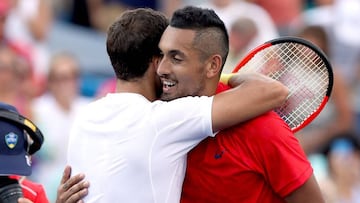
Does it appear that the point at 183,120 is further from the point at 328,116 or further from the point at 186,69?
the point at 328,116

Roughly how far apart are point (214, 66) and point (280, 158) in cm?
46

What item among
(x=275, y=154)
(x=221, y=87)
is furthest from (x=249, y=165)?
(x=221, y=87)

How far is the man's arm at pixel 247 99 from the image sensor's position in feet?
14.5

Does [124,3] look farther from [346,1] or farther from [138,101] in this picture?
[138,101]

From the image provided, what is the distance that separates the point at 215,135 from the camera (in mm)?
4535

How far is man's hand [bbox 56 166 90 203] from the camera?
456 centimetres

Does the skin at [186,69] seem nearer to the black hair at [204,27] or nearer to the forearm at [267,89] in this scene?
the black hair at [204,27]

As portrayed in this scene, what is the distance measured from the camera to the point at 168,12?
10.6 m

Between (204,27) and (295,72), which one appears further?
(295,72)

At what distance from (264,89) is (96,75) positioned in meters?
6.12

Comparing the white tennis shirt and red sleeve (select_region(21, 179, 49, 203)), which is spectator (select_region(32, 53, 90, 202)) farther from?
the white tennis shirt

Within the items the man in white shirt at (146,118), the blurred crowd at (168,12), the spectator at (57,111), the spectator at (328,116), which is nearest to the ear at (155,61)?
the man in white shirt at (146,118)

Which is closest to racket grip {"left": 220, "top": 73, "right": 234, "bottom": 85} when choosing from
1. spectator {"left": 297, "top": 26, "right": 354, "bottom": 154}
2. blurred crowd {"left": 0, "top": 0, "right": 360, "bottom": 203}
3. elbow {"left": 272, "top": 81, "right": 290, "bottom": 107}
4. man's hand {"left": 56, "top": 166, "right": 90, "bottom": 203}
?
elbow {"left": 272, "top": 81, "right": 290, "bottom": 107}

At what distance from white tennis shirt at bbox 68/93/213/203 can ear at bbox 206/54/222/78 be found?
12 centimetres
